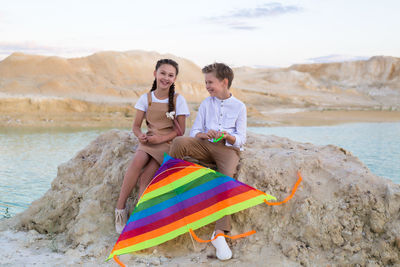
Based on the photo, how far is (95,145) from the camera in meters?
4.09

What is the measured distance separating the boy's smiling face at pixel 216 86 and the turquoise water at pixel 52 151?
304cm

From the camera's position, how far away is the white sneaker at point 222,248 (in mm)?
2695

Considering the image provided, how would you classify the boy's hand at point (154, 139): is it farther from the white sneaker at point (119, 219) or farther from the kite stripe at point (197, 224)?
the kite stripe at point (197, 224)

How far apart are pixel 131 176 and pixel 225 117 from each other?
0.91 metres

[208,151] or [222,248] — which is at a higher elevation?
[208,151]

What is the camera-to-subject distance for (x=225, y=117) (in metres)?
3.18

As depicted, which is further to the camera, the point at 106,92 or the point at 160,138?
the point at 106,92

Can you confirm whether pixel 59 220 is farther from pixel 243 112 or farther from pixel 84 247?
pixel 243 112

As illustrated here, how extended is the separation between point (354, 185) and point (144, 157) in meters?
1.64

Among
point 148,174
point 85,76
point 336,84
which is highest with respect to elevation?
point 85,76

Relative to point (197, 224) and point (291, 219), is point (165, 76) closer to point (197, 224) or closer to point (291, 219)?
point (197, 224)

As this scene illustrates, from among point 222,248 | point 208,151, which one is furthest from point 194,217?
point 208,151

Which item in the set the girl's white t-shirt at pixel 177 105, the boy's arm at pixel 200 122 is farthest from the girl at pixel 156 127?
the boy's arm at pixel 200 122

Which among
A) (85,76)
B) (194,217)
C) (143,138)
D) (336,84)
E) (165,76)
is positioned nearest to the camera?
(194,217)
